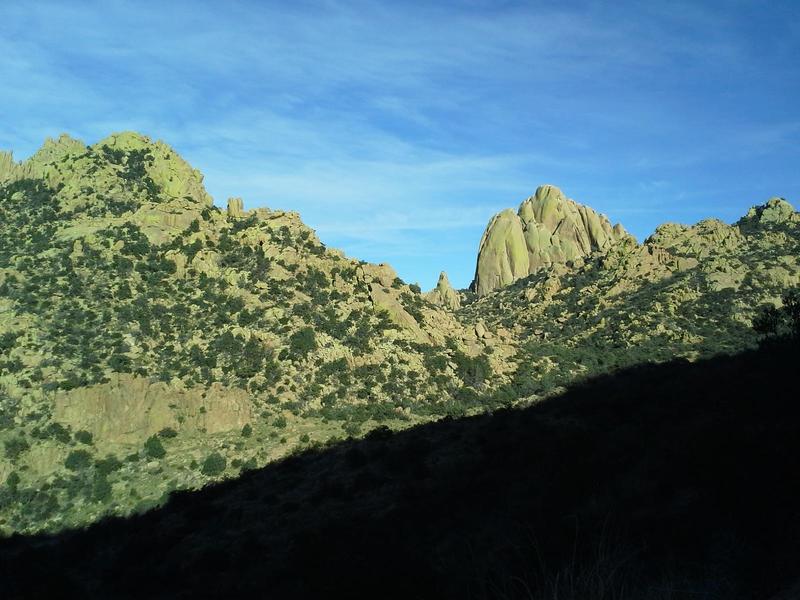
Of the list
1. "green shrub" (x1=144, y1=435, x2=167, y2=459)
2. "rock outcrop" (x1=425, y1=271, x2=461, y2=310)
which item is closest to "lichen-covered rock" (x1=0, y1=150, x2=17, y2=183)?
"green shrub" (x1=144, y1=435, x2=167, y2=459)

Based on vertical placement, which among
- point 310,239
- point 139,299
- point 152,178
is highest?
point 152,178

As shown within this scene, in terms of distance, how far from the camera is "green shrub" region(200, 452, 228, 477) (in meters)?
35.2

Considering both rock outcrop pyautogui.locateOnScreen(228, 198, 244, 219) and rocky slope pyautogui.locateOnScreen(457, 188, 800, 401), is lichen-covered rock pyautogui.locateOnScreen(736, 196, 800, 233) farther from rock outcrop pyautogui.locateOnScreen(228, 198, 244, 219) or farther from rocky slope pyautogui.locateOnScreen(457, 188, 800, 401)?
rock outcrop pyautogui.locateOnScreen(228, 198, 244, 219)

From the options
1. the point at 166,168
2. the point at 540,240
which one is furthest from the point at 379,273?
the point at 540,240

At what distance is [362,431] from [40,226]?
1959 inches

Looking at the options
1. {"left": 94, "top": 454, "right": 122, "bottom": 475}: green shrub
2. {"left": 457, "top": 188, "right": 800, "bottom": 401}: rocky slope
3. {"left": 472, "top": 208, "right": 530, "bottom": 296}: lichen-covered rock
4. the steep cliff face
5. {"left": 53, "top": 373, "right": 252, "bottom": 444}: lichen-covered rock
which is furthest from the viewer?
{"left": 472, "top": 208, "right": 530, "bottom": 296}: lichen-covered rock

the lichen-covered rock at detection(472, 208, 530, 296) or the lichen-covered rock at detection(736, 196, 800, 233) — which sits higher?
the lichen-covered rock at detection(472, 208, 530, 296)

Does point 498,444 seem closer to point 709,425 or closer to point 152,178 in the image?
point 709,425

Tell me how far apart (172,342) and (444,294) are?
80650 mm

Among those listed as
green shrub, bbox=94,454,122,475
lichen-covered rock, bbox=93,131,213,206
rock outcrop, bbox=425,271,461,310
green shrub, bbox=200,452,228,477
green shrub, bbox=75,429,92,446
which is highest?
lichen-covered rock, bbox=93,131,213,206

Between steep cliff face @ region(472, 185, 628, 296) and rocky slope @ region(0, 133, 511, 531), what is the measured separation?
6693 centimetres

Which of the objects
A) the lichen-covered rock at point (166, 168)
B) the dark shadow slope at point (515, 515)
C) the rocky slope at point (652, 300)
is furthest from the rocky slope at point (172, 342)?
the rocky slope at point (652, 300)

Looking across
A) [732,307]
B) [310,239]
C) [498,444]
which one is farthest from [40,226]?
[732,307]

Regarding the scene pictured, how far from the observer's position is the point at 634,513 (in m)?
10.7
